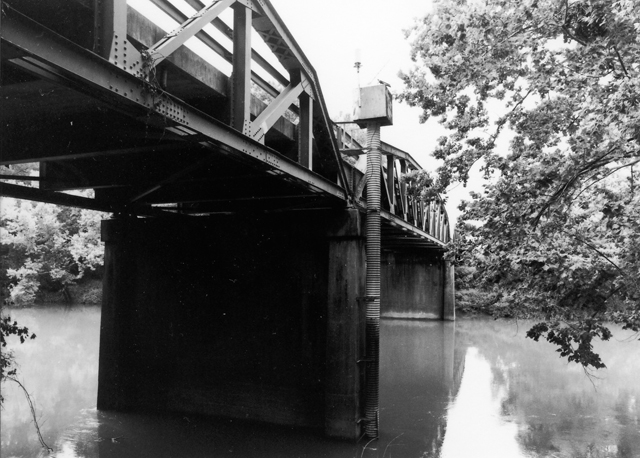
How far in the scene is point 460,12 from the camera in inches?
282

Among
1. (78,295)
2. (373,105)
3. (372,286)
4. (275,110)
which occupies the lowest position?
(78,295)

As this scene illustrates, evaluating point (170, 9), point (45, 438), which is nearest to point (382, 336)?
point (45, 438)

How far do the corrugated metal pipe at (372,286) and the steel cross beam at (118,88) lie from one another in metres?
3.55

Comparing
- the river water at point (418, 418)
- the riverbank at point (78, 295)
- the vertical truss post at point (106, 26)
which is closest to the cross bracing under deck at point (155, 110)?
the vertical truss post at point (106, 26)

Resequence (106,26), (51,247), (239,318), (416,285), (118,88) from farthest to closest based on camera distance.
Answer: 1. (51,247)
2. (416,285)
3. (239,318)
4. (118,88)
5. (106,26)

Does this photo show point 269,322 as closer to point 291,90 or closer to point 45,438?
point 45,438

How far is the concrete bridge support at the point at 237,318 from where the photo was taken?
991 centimetres

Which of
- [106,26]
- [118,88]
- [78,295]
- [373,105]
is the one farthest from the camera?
[78,295]

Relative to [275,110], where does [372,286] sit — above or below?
below

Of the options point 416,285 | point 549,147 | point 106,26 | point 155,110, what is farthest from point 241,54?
point 416,285

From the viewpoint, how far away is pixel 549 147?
7.71 metres

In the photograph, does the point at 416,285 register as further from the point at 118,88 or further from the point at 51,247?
the point at 118,88

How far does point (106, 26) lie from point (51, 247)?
130 feet

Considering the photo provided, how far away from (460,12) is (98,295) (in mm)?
40469
